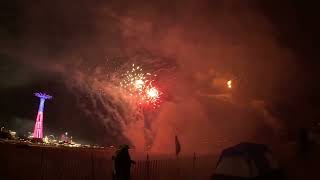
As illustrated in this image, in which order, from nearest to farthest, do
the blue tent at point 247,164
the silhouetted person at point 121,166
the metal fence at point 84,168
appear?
the silhouetted person at point 121,166, the metal fence at point 84,168, the blue tent at point 247,164

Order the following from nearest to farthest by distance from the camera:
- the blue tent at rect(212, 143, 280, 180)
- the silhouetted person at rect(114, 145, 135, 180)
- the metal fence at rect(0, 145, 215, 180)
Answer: the silhouetted person at rect(114, 145, 135, 180) → the metal fence at rect(0, 145, 215, 180) → the blue tent at rect(212, 143, 280, 180)

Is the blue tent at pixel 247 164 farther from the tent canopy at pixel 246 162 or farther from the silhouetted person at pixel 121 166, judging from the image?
the silhouetted person at pixel 121 166

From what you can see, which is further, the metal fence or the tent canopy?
the tent canopy

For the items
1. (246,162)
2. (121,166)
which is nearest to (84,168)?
(121,166)

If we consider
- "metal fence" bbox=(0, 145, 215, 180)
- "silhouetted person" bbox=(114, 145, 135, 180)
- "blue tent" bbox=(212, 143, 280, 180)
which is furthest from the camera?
"blue tent" bbox=(212, 143, 280, 180)

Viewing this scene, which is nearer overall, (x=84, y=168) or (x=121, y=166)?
(x=121, y=166)

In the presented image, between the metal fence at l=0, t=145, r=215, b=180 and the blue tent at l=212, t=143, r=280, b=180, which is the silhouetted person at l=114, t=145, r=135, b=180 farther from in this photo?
the blue tent at l=212, t=143, r=280, b=180

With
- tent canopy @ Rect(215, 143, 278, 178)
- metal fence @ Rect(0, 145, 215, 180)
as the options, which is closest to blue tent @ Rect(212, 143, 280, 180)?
tent canopy @ Rect(215, 143, 278, 178)

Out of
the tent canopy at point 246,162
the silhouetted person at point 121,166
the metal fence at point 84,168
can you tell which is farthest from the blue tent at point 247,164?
the silhouetted person at point 121,166

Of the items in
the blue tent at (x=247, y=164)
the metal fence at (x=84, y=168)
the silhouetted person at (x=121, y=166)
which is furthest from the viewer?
the blue tent at (x=247, y=164)

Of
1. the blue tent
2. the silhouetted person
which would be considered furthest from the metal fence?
the silhouetted person

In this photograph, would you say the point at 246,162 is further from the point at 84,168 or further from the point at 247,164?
the point at 84,168

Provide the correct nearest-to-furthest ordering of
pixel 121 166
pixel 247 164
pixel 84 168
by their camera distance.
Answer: pixel 121 166
pixel 84 168
pixel 247 164

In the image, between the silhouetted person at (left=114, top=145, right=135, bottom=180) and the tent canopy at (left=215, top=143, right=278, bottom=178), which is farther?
the tent canopy at (left=215, top=143, right=278, bottom=178)
